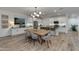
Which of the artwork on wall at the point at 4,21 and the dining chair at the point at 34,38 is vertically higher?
the artwork on wall at the point at 4,21

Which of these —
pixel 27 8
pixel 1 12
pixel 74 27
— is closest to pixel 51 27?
pixel 74 27

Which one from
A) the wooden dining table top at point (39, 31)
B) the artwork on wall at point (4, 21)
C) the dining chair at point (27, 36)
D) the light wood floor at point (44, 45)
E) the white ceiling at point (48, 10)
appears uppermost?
the white ceiling at point (48, 10)

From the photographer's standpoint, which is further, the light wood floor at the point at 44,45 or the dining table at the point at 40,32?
the dining table at the point at 40,32

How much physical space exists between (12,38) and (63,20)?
68.1 inches

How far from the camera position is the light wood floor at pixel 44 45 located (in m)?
3.54

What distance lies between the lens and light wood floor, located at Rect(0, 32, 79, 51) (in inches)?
140

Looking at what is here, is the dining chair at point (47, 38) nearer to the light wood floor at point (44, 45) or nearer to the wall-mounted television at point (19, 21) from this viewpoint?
the light wood floor at point (44, 45)

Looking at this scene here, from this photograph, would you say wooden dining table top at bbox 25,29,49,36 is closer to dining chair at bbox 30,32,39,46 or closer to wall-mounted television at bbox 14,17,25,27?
dining chair at bbox 30,32,39,46

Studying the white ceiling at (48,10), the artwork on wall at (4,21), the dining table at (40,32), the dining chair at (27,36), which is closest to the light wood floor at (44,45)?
the dining chair at (27,36)
